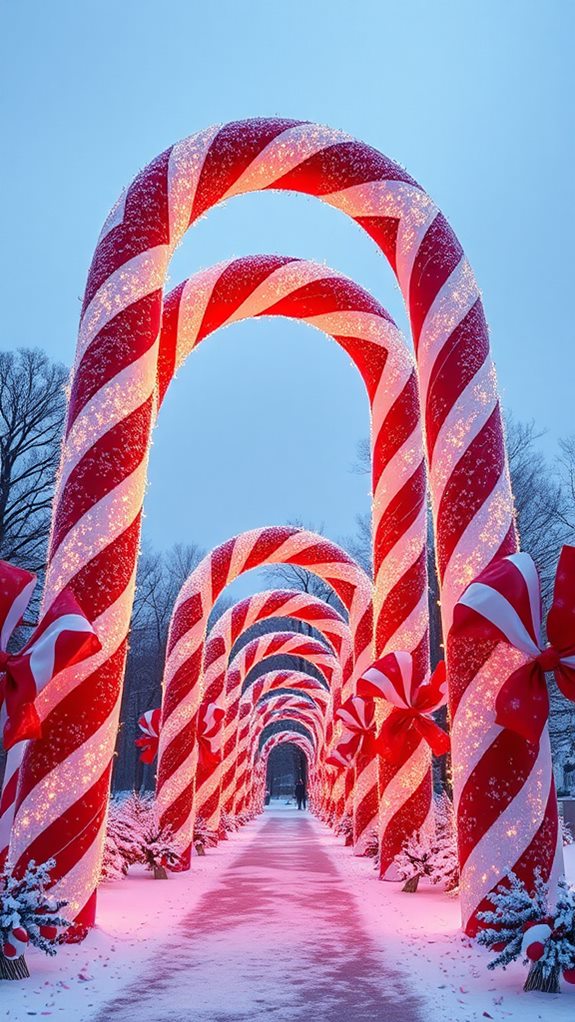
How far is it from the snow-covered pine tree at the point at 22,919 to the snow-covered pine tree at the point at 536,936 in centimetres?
178

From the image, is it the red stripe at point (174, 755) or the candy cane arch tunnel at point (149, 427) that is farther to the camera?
the red stripe at point (174, 755)

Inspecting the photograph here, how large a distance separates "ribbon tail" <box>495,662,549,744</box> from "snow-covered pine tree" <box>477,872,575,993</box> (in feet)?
2.32

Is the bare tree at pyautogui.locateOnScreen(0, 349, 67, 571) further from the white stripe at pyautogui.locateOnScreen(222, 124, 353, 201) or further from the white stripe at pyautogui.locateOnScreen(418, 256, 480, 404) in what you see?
the white stripe at pyautogui.locateOnScreen(418, 256, 480, 404)

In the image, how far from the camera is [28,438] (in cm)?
1633

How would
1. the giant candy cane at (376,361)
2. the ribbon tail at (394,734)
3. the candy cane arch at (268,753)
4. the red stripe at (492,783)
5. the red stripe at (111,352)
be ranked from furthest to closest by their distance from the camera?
the candy cane arch at (268,753)
the giant candy cane at (376,361)
the ribbon tail at (394,734)
the red stripe at (111,352)
the red stripe at (492,783)

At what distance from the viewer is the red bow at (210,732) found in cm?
1117

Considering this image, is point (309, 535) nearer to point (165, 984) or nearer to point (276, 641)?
point (276, 641)

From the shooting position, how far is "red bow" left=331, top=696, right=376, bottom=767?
9828 millimetres

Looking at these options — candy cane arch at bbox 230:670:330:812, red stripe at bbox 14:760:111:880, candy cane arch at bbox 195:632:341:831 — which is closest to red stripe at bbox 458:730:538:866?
red stripe at bbox 14:760:111:880

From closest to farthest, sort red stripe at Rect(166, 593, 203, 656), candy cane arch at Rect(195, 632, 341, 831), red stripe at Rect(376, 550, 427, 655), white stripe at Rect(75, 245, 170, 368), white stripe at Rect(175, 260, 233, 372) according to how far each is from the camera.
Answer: white stripe at Rect(75, 245, 170, 368), white stripe at Rect(175, 260, 233, 372), red stripe at Rect(376, 550, 427, 655), red stripe at Rect(166, 593, 203, 656), candy cane arch at Rect(195, 632, 341, 831)

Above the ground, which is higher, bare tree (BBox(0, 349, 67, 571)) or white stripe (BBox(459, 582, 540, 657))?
bare tree (BBox(0, 349, 67, 571))

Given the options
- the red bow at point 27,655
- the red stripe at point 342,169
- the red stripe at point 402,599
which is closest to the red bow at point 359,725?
the red stripe at point 402,599

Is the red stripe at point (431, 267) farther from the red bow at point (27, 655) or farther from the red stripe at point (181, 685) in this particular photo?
the red stripe at point (181, 685)

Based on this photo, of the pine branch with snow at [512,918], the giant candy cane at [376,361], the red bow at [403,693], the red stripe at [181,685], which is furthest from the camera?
the red stripe at [181,685]
